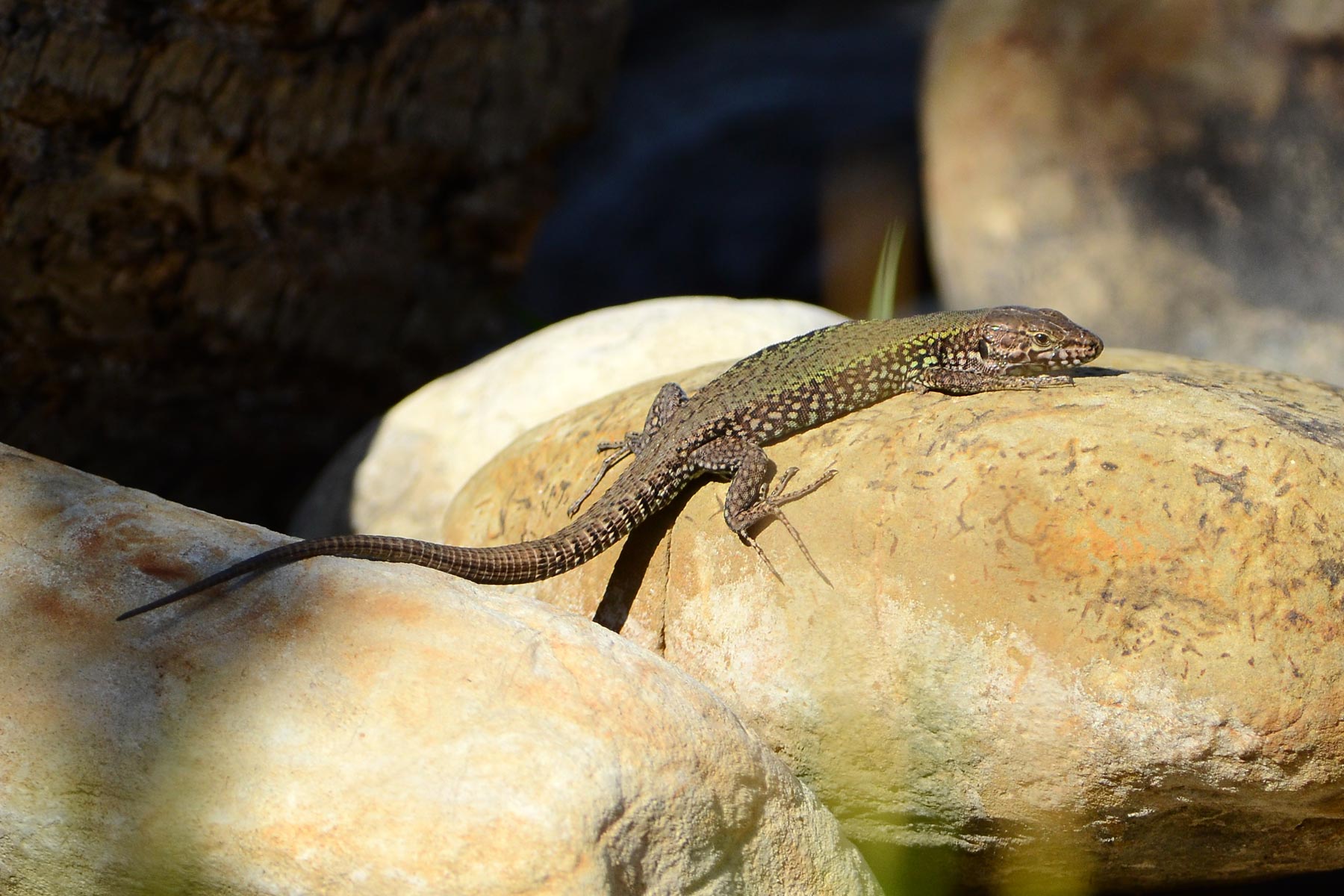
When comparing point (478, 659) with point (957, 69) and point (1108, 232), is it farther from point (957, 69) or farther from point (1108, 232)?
point (957, 69)

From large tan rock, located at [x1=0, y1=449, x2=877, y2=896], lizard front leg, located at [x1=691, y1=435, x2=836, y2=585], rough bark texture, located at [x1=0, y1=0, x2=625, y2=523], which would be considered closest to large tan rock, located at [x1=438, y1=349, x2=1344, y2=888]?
lizard front leg, located at [x1=691, y1=435, x2=836, y2=585]

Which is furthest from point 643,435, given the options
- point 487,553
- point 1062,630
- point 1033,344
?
point 1062,630

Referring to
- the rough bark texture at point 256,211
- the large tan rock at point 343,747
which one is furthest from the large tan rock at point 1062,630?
the rough bark texture at point 256,211

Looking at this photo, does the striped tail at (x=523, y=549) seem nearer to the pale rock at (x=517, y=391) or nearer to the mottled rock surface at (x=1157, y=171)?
the pale rock at (x=517, y=391)

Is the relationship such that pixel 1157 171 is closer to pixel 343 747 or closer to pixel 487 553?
pixel 487 553

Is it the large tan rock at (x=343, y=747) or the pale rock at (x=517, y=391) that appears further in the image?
the pale rock at (x=517, y=391)

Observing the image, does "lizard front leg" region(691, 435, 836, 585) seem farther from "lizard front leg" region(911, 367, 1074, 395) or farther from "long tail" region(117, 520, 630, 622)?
"lizard front leg" region(911, 367, 1074, 395)
